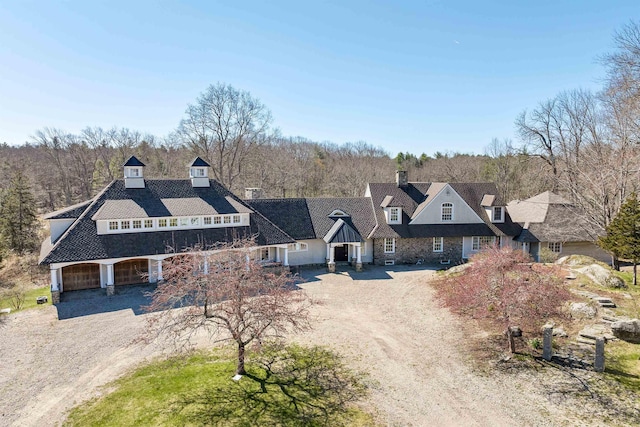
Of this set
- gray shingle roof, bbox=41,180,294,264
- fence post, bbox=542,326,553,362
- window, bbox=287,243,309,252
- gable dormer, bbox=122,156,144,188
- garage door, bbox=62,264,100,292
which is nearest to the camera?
fence post, bbox=542,326,553,362

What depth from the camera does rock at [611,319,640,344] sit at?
14.4 meters

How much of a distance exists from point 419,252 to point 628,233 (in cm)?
1332

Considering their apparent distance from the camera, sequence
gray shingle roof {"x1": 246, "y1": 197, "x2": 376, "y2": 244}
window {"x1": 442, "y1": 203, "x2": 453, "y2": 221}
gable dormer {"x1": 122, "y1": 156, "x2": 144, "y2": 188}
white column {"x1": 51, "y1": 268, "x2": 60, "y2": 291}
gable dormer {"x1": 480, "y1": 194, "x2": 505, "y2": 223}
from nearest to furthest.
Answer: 1. white column {"x1": 51, "y1": 268, "x2": 60, "y2": 291}
2. gable dormer {"x1": 122, "y1": 156, "x2": 144, "y2": 188}
3. gray shingle roof {"x1": 246, "y1": 197, "x2": 376, "y2": 244}
4. window {"x1": 442, "y1": 203, "x2": 453, "y2": 221}
5. gable dormer {"x1": 480, "y1": 194, "x2": 505, "y2": 223}

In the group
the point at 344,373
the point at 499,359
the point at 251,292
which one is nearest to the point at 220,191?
the point at 251,292

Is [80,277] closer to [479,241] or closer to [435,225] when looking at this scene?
[435,225]

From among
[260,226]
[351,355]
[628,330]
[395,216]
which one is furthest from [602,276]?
[260,226]

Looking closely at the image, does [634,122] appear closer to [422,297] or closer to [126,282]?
[422,297]

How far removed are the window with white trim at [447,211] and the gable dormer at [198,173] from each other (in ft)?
62.4

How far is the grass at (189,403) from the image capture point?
10.5m

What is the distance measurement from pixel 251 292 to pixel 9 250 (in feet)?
99.7

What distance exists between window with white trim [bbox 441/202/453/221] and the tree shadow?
19756 millimetres

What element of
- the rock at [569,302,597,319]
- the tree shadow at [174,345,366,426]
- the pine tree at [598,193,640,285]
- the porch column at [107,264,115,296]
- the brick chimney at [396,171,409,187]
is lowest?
the tree shadow at [174,345,366,426]

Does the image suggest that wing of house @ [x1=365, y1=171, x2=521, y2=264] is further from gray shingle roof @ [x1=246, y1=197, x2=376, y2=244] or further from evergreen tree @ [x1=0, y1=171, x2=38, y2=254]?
evergreen tree @ [x1=0, y1=171, x2=38, y2=254]

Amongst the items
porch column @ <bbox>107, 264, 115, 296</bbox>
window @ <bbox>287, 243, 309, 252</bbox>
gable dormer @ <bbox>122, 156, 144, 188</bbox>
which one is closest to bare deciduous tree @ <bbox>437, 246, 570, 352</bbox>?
window @ <bbox>287, 243, 309, 252</bbox>
